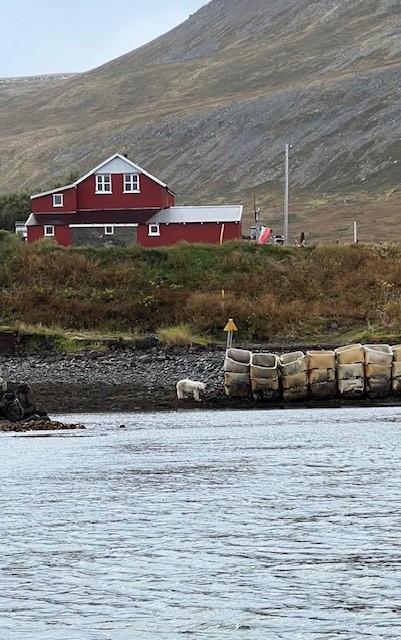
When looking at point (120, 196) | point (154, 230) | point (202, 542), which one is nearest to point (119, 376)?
point (202, 542)

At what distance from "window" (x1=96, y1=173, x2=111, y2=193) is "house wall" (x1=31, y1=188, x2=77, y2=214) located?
1.68 metres

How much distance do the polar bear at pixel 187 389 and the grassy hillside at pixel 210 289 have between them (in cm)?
1615

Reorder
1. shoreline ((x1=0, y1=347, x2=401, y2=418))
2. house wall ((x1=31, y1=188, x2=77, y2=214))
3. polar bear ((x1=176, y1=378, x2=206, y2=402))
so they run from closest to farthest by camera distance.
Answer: shoreline ((x1=0, y1=347, x2=401, y2=418))
polar bear ((x1=176, y1=378, x2=206, y2=402))
house wall ((x1=31, y1=188, x2=77, y2=214))

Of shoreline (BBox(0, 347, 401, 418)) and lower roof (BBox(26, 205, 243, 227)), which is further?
lower roof (BBox(26, 205, 243, 227))

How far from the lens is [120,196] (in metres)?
87.0

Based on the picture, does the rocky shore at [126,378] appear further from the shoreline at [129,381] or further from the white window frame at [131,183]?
the white window frame at [131,183]

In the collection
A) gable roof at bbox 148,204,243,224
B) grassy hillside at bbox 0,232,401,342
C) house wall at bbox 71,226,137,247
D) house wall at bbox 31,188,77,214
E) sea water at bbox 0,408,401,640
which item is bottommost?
sea water at bbox 0,408,401,640

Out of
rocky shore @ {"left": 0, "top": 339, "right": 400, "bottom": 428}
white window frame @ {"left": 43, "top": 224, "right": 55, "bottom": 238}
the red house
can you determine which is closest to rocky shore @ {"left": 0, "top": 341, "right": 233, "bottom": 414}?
rocky shore @ {"left": 0, "top": 339, "right": 400, "bottom": 428}

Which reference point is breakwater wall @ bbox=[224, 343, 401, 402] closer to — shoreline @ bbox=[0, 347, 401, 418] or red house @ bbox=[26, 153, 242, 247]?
shoreline @ bbox=[0, 347, 401, 418]

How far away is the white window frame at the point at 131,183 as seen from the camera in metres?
86.9

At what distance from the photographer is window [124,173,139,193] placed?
8688 centimetres

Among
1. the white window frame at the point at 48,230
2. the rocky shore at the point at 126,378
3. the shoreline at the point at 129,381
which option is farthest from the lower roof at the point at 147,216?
the shoreline at the point at 129,381

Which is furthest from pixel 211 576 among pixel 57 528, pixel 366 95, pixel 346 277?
pixel 366 95

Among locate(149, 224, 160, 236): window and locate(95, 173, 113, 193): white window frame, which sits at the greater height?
locate(95, 173, 113, 193): white window frame
